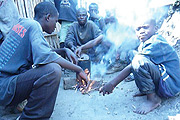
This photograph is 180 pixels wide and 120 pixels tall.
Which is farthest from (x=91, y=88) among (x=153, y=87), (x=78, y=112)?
(x=153, y=87)

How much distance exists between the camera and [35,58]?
5.93 feet

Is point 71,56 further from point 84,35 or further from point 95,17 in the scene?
point 95,17

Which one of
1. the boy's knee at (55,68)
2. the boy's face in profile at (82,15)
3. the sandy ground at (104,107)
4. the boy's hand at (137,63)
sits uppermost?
the boy's face in profile at (82,15)

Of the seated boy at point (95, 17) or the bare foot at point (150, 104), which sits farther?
the seated boy at point (95, 17)

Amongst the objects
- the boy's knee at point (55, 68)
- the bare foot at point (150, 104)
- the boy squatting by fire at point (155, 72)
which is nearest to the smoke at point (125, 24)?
the boy squatting by fire at point (155, 72)

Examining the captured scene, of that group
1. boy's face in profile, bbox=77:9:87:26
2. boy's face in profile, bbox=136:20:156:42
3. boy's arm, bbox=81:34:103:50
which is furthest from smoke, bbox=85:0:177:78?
boy's face in profile, bbox=136:20:156:42

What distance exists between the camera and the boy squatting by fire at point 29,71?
72.4 inches

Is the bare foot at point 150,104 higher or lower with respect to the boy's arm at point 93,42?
lower

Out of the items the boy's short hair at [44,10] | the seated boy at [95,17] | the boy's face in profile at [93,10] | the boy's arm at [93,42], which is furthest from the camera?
the boy's face in profile at [93,10]

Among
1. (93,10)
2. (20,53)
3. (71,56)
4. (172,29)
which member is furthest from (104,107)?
(93,10)

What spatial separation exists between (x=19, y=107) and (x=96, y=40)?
2514 millimetres

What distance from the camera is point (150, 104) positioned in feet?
7.80

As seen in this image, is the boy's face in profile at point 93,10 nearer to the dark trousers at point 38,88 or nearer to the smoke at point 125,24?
the smoke at point 125,24

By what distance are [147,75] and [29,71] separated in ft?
4.91
